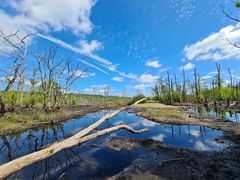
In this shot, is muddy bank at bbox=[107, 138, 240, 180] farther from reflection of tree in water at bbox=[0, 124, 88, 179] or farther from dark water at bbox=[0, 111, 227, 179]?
reflection of tree in water at bbox=[0, 124, 88, 179]

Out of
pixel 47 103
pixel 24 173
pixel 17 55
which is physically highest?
pixel 17 55

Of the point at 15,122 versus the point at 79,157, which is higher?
the point at 15,122

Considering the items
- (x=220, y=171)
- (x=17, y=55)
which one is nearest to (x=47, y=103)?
(x=17, y=55)

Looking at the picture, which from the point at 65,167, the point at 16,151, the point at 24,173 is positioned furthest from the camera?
the point at 16,151

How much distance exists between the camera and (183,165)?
5.67 metres

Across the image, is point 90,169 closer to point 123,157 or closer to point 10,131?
point 123,157

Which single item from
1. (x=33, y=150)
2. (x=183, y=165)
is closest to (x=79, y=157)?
(x=33, y=150)

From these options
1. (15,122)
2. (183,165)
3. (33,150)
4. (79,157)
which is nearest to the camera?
(183,165)

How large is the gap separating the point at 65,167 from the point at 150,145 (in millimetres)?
4737

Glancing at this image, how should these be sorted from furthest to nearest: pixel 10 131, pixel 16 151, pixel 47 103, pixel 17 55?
pixel 47 103 < pixel 17 55 < pixel 10 131 < pixel 16 151

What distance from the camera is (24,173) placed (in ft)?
18.4

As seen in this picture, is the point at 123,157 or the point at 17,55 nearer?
the point at 123,157

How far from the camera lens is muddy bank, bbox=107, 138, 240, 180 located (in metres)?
4.99

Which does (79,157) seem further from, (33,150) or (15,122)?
(15,122)
